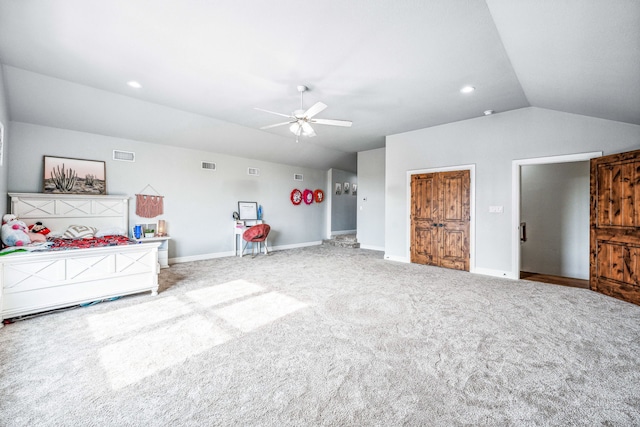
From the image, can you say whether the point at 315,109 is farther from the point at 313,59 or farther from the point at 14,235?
the point at 14,235

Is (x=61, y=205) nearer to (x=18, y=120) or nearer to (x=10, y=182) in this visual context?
(x=10, y=182)

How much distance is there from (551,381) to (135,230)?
255 inches

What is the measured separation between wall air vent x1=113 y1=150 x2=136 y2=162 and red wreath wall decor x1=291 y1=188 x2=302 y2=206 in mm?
4206

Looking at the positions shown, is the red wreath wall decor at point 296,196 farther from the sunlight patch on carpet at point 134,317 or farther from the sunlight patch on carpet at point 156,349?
the sunlight patch on carpet at point 156,349

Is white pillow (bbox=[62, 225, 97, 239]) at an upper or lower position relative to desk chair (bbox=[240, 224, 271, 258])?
upper

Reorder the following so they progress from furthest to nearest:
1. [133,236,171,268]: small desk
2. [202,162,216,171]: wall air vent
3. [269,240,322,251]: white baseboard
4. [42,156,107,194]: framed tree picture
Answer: [269,240,322,251]: white baseboard, [202,162,216,171]: wall air vent, [133,236,171,268]: small desk, [42,156,107,194]: framed tree picture

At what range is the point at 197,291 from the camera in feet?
13.2

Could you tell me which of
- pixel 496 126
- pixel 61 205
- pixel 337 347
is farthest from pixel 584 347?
pixel 61 205

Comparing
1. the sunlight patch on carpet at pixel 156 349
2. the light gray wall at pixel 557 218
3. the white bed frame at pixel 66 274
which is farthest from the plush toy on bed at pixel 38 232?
the light gray wall at pixel 557 218

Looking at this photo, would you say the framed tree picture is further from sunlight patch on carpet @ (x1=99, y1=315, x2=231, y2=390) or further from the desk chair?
sunlight patch on carpet @ (x1=99, y1=315, x2=231, y2=390)

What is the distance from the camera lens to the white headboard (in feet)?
15.0

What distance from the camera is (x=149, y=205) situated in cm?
585

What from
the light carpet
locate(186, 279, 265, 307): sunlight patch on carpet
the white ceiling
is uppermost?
the white ceiling

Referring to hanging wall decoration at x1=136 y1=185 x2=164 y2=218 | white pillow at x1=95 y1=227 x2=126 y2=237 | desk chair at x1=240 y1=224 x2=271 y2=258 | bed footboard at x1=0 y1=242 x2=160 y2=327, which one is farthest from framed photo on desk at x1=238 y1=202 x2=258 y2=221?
bed footboard at x1=0 y1=242 x2=160 y2=327
